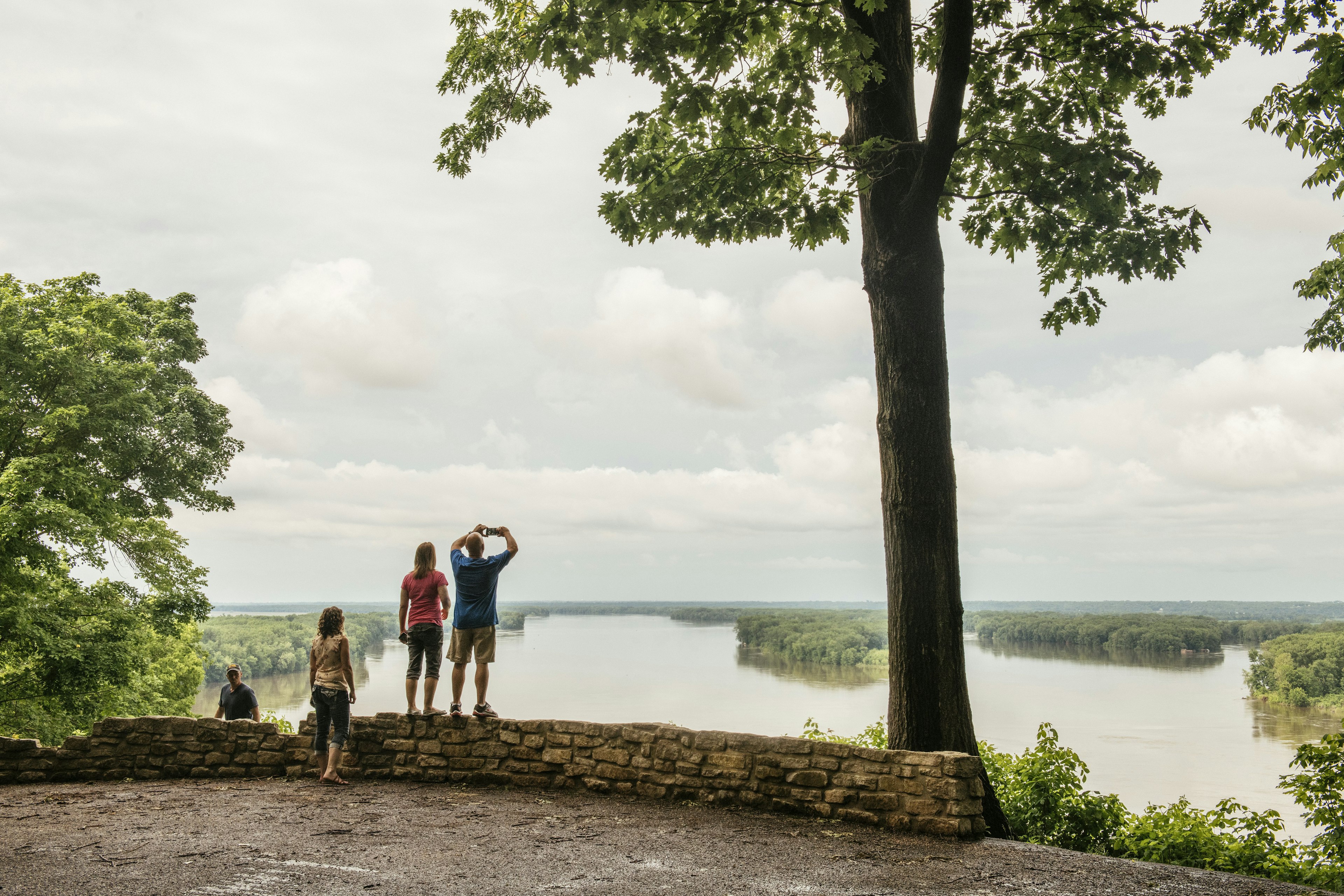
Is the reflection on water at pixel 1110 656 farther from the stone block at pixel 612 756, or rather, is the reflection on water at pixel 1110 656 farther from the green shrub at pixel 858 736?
the stone block at pixel 612 756

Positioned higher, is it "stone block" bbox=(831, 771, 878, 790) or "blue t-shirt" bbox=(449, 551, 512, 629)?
"blue t-shirt" bbox=(449, 551, 512, 629)

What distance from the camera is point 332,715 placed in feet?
21.1

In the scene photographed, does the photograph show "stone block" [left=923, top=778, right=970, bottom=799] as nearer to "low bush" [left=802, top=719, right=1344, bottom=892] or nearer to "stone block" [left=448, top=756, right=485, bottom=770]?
"low bush" [left=802, top=719, right=1344, bottom=892]

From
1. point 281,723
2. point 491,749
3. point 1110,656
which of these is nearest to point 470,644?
point 491,749

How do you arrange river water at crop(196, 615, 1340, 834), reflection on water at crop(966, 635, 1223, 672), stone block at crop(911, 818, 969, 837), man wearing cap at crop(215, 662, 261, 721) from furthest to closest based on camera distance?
reflection on water at crop(966, 635, 1223, 672)
river water at crop(196, 615, 1340, 834)
man wearing cap at crop(215, 662, 261, 721)
stone block at crop(911, 818, 969, 837)

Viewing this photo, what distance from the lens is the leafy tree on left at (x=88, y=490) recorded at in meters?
14.9

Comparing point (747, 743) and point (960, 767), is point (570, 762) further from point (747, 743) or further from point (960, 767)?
point (960, 767)

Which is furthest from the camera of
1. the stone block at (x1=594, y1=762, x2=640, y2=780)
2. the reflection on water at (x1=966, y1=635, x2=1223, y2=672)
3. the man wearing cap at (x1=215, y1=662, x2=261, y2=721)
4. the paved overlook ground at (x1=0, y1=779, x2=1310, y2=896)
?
the reflection on water at (x1=966, y1=635, x2=1223, y2=672)

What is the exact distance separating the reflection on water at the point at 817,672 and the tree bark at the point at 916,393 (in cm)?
3936

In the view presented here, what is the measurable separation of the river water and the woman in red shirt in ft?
2.96

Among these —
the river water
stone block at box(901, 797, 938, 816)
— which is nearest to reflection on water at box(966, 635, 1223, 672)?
the river water

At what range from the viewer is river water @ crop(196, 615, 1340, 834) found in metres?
22.6

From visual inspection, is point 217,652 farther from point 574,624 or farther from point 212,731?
point 574,624

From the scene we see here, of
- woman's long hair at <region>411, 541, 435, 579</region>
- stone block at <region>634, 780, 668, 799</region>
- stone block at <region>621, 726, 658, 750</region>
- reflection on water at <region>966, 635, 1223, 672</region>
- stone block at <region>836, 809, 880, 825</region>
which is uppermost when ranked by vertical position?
woman's long hair at <region>411, 541, 435, 579</region>
